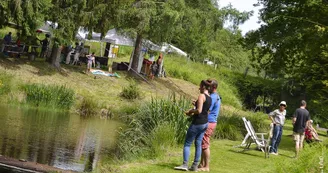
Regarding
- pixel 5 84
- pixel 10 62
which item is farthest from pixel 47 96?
pixel 10 62

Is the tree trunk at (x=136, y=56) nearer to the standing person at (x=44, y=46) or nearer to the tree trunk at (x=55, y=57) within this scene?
the standing person at (x=44, y=46)

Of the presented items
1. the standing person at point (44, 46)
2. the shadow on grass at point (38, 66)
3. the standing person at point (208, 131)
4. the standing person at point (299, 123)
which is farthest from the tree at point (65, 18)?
the standing person at point (208, 131)

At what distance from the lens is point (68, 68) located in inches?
1481

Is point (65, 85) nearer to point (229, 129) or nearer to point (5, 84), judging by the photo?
point (5, 84)

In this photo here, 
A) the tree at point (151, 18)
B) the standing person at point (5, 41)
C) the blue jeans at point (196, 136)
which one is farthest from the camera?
the tree at point (151, 18)

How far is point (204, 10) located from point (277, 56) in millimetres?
19508

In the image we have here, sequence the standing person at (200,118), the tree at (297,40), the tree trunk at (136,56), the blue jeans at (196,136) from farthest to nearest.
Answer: the tree trunk at (136,56) → the tree at (297,40) → the blue jeans at (196,136) → the standing person at (200,118)

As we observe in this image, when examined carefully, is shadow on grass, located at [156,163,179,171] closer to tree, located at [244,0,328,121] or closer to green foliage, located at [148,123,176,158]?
green foliage, located at [148,123,176,158]

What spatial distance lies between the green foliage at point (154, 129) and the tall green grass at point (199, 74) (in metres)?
27.4

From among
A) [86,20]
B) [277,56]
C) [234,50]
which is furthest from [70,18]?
[234,50]

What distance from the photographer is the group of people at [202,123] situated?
40.8ft

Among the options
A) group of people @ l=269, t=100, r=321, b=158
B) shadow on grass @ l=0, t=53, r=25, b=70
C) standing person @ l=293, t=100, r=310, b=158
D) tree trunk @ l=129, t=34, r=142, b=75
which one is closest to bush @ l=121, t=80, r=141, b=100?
shadow on grass @ l=0, t=53, r=25, b=70

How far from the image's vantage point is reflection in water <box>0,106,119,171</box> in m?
16.0

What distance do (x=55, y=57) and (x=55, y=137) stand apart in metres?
17.1
